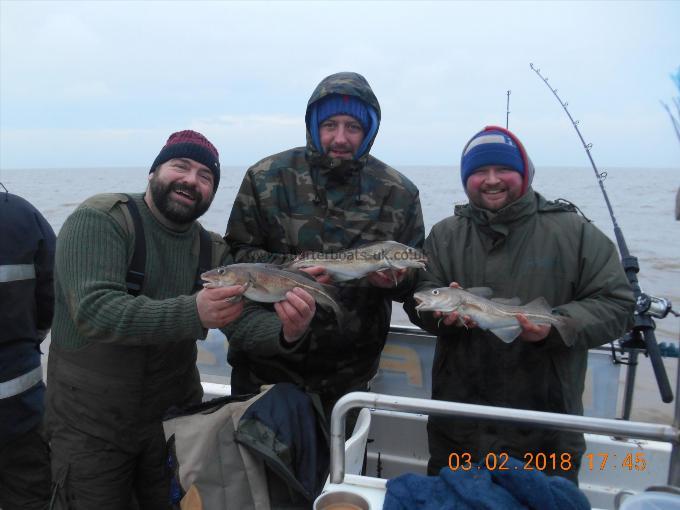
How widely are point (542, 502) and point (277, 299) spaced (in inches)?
70.3

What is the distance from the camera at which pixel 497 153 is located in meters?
3.25

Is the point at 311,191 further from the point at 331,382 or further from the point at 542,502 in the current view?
the point at 542,502

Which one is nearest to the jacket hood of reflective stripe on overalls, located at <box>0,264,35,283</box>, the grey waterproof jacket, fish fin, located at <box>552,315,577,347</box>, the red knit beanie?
the red knit beanie

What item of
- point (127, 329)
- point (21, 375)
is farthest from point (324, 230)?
point (21, 375)

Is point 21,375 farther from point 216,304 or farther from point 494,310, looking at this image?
point 494,310

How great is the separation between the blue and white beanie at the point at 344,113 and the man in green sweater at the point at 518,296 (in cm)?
76

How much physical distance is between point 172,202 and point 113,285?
2.23 feet

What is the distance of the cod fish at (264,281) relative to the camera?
2947 millimetres

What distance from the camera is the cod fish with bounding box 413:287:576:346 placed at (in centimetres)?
292

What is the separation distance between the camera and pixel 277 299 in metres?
3.07

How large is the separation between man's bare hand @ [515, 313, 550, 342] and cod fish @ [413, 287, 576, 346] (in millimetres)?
22

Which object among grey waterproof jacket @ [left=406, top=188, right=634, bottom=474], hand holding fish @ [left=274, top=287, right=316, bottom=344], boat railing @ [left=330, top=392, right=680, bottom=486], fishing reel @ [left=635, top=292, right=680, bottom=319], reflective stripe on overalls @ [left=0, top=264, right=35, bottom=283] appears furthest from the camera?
fishing reel @ [left=635, top=292, right=680, bottom=319]

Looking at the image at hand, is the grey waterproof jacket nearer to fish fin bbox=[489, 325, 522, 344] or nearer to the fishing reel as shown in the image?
fish fin bbox=[489, 325, 522, 344]
